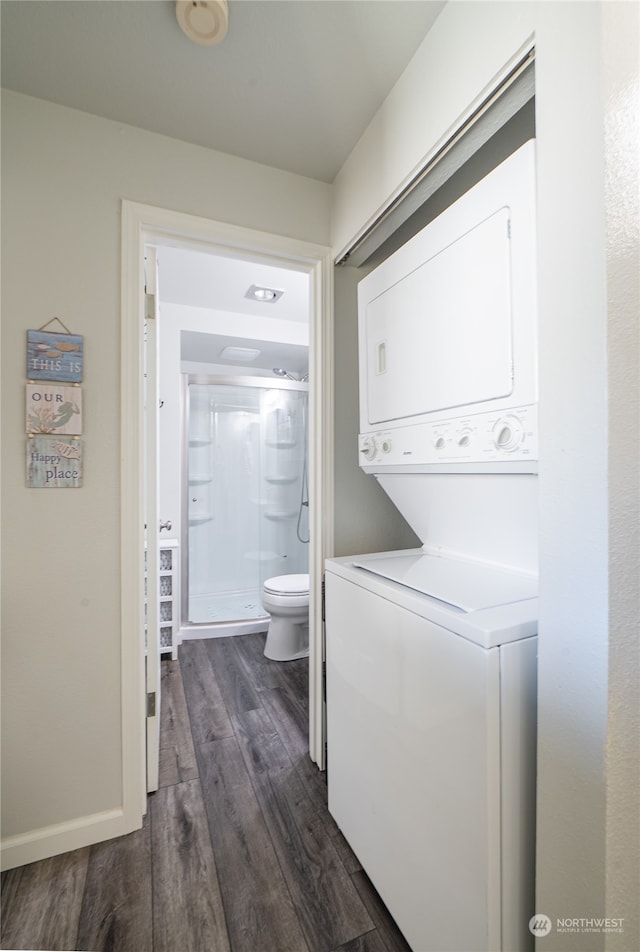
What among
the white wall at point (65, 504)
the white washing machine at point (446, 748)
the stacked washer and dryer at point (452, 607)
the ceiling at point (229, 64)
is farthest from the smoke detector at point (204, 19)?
the white washing machine at point (446, 748)

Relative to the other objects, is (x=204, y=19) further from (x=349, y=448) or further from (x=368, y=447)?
(x=349, y=448)

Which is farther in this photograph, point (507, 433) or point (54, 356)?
point (54, 356)

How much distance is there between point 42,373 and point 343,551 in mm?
1290

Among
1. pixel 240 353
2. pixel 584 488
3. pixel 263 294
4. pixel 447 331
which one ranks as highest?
pixel 263 294

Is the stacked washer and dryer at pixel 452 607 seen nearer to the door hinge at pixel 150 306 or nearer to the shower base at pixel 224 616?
the door hinge at pixel 150 306

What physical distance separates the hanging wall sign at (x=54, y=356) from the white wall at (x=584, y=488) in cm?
140

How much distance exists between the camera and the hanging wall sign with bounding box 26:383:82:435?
1.35 meters

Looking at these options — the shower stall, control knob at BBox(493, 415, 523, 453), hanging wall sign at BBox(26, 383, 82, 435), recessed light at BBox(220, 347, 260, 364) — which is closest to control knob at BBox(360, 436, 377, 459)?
control knob at BBox(493, 415, 523, 453)

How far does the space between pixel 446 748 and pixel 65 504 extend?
1.35 metres

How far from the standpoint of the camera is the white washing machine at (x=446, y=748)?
811mm

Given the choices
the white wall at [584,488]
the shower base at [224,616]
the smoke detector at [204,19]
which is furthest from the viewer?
the shower base at [224,616]

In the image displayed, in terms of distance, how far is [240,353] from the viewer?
3842 millimetres

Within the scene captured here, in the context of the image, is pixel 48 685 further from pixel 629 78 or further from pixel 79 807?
pixel 629 78

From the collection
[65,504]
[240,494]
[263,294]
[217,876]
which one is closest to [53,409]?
[65,504]
